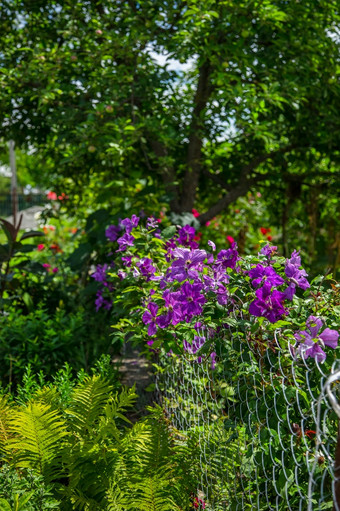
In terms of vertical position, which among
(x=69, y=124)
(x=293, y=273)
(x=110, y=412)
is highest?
(x=69, y=124)

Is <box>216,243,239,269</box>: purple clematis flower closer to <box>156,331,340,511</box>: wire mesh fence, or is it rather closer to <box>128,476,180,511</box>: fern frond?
<box>156,331,340,511</box>: wire mesh fence

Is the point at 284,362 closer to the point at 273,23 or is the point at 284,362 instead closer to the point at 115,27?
the point at 273,23

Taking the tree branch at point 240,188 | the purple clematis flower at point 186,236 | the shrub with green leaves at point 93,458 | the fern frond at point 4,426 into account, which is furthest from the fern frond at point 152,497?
the tree branch at point 240,188

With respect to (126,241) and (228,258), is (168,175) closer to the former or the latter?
(126,241)

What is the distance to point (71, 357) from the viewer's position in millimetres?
3916

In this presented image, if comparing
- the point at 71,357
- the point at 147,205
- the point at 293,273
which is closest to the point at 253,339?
the point at 293,273

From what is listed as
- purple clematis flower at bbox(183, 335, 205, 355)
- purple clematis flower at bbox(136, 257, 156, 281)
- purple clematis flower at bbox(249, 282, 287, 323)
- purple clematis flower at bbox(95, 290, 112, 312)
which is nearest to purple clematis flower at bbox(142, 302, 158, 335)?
purple clematis flower at bbox(183, 335, 205, 355)

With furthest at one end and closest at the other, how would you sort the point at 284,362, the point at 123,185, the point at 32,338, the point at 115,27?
1. the point at 115,27
2. the point at 123,185
3. the point at 32,338
4. the point at 284,362

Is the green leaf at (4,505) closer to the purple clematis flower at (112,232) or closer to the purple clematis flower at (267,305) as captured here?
the purple clematis flower at (267,305)

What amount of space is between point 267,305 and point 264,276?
113 mm

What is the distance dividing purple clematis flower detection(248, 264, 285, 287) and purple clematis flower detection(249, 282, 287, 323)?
3 cm

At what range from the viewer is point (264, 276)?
1.92 m

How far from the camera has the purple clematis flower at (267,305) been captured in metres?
1.84

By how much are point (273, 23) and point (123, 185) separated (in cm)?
166
